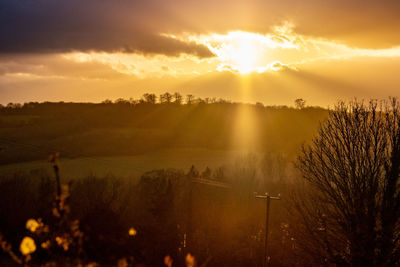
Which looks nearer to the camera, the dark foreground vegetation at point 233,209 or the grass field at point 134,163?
the dark foreground vegetation at point 233,209

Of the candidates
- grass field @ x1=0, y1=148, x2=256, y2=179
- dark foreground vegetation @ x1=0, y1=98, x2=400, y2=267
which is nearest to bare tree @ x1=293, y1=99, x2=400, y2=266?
dark foreground vegetation @ x1=0, y1=98, x2=400, y2=267

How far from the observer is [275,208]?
59.7 metres

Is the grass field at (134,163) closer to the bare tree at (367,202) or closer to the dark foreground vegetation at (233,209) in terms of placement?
the dark foreground vegetation at (233,209)

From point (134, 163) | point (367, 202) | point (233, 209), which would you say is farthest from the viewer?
point (134, 163)

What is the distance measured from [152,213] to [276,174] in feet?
99.7

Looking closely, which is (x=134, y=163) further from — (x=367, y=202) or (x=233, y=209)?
(x=367, y=202)

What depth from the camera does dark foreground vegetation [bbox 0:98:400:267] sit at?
74.8ft

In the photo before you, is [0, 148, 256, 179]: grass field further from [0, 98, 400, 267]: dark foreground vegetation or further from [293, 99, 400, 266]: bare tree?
[293, 99, 400, 266]: bare tree

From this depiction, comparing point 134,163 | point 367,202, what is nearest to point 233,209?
point 134,163

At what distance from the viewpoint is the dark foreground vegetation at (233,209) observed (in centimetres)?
2280

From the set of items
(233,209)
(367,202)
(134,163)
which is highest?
(367,202)

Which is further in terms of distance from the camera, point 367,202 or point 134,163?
point 134,163

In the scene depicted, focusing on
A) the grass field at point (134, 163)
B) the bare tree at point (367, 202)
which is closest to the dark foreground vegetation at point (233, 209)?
the bare tree at point (367, 202)

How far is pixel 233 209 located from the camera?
60.1 metres
